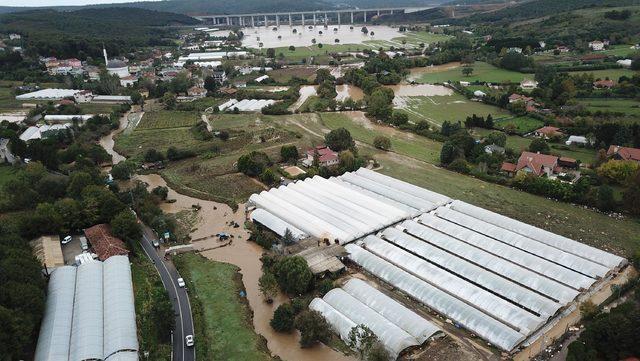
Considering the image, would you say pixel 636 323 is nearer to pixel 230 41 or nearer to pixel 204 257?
pixel 204 257

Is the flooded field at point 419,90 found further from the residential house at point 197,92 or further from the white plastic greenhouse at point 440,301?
the white plastic greenhouse at point 440,301

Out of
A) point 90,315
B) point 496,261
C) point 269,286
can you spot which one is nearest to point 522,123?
point 496,261

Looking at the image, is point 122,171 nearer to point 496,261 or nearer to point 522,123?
point 496,261

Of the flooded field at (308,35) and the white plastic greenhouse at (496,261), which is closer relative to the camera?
the white plastic greenhouse at (496,261)

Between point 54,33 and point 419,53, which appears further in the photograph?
point 54,33

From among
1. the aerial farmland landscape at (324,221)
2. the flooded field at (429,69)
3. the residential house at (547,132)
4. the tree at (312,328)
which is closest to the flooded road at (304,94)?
the aerial farmland landscape at (324,221)

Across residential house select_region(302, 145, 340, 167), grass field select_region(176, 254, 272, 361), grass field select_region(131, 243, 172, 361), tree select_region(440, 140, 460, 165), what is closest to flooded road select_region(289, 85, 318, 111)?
residential house select_region(302, 145, 340, 167)

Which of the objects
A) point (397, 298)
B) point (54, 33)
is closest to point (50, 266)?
point (397, 298)
